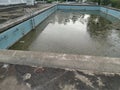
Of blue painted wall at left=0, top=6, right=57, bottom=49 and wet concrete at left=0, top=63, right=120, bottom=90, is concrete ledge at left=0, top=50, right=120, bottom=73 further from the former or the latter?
blue painted wall at left=0, top=6, right=57, bottom=49

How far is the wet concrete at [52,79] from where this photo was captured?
1.61m

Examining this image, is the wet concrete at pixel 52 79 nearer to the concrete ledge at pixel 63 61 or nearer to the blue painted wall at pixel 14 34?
the concrete ledge at pixel 63 61

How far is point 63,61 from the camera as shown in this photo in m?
2.14

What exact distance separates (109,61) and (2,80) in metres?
1.78

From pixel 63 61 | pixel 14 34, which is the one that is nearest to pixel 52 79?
pixel 63 61

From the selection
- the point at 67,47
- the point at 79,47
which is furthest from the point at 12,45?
the point at 79,47

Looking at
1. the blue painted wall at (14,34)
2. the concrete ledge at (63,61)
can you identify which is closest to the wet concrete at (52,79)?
the concrete ledge at (63,61)

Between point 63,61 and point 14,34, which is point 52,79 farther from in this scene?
point 14,34

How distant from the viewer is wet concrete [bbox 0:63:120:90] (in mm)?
1606

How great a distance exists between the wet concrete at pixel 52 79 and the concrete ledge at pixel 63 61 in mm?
109

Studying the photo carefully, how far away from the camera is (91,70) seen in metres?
1.92

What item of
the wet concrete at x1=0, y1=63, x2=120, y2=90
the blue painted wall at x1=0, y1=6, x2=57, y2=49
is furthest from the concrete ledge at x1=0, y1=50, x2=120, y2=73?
the blue painted wall at x1=0, y1=6, x2=57, y2=49

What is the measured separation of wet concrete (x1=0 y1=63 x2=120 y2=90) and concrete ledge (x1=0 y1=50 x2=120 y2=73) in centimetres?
11

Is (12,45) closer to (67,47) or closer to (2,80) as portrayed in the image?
(67,47)
